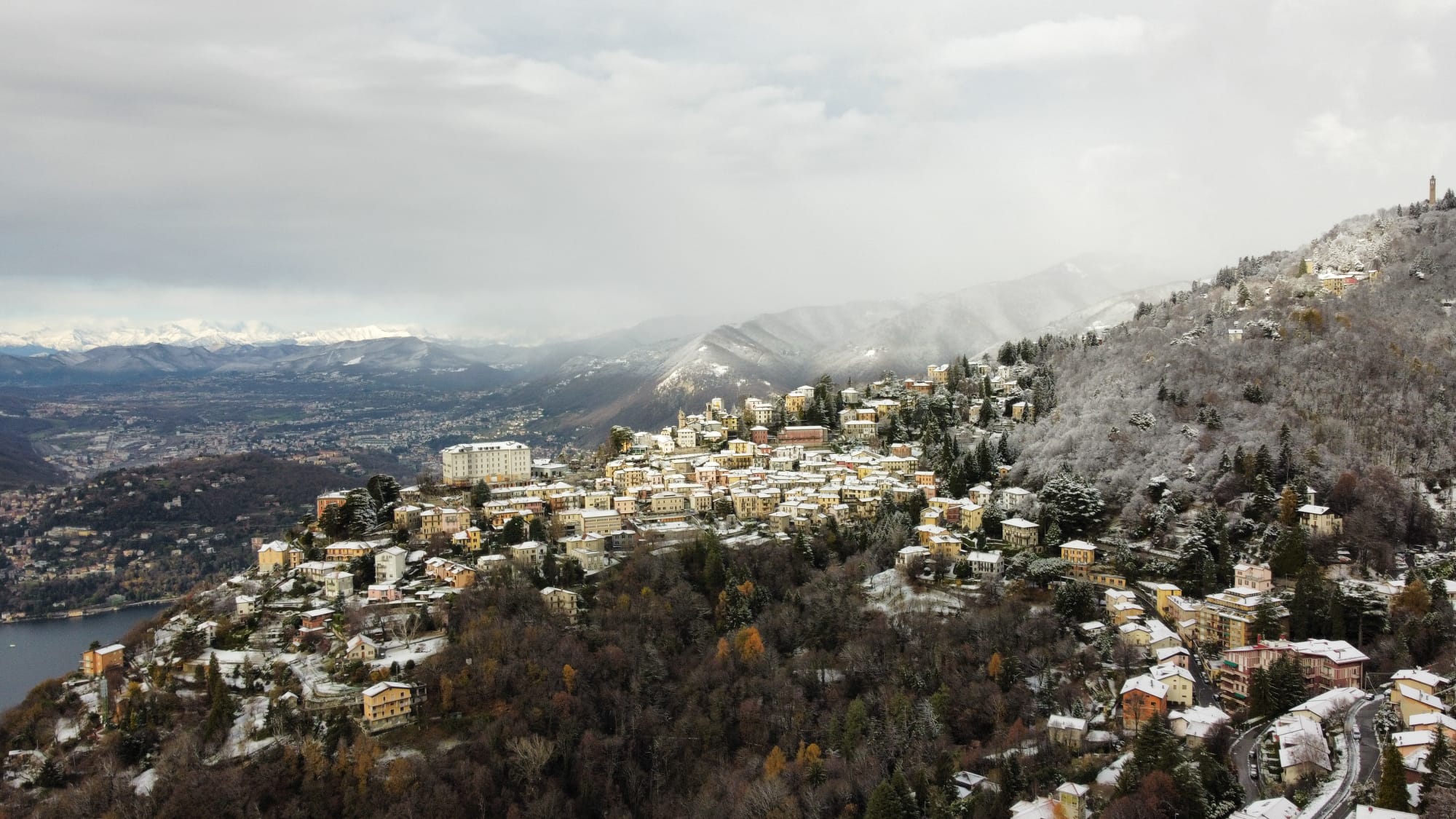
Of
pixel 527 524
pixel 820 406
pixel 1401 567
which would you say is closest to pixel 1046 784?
pixel 1401 567

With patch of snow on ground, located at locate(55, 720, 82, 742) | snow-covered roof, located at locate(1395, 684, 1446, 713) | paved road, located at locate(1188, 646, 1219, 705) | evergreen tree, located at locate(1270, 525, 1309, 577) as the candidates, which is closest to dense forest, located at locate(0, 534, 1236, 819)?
patch of snow on ground, located at locate(55, 720, 82, 742)

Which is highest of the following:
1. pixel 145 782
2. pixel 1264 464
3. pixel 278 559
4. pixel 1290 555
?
pixel 1264 464

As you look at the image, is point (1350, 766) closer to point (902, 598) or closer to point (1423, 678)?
point (1423, 678)

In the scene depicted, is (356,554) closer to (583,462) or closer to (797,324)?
(583,462)

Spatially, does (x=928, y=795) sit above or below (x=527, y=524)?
below

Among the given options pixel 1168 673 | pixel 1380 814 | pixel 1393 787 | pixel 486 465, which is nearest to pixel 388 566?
pixel 486 465

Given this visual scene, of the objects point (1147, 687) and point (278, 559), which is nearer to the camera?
point (1147, 687)

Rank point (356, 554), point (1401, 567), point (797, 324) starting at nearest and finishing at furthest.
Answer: point (1401, 567), point (356, 554), point (797, 324)

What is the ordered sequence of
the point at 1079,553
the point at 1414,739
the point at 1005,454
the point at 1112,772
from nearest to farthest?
the point at 1414,739, the point at 1112,772, the point at 1079,553, the point at 1005,454
